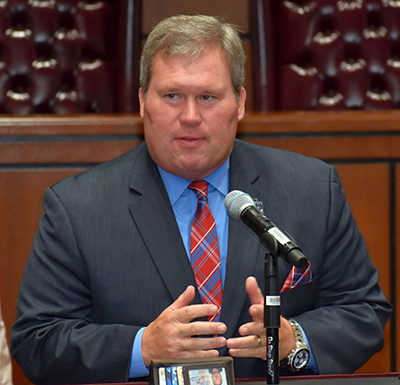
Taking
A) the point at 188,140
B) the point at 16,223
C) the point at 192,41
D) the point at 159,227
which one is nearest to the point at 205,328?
the point at 159,227

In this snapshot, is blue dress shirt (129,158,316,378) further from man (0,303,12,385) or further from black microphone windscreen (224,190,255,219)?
man (0,303,12,385)

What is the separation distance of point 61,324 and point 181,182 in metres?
0.40

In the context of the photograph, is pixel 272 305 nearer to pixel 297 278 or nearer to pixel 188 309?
pixel 188 309

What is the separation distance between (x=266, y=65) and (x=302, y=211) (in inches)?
40.7

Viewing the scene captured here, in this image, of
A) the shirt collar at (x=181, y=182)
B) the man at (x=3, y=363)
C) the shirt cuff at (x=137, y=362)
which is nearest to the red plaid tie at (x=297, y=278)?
the shirt collar at (x=181, y=182)

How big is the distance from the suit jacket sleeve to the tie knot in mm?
282

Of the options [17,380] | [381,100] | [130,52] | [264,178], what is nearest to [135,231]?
[264,178]

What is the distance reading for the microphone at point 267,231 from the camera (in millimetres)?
811

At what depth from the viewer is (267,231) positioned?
0.86 metres

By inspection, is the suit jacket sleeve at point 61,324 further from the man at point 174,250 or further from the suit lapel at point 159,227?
the suit lapel at point 159,227

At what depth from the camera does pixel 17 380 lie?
5.37ft

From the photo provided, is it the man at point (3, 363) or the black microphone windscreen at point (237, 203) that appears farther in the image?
the black microphone windscreen at point (237, 203)

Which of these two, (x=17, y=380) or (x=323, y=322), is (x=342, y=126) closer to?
(x=323, y=322)

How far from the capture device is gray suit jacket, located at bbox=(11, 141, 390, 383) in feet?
4.04
